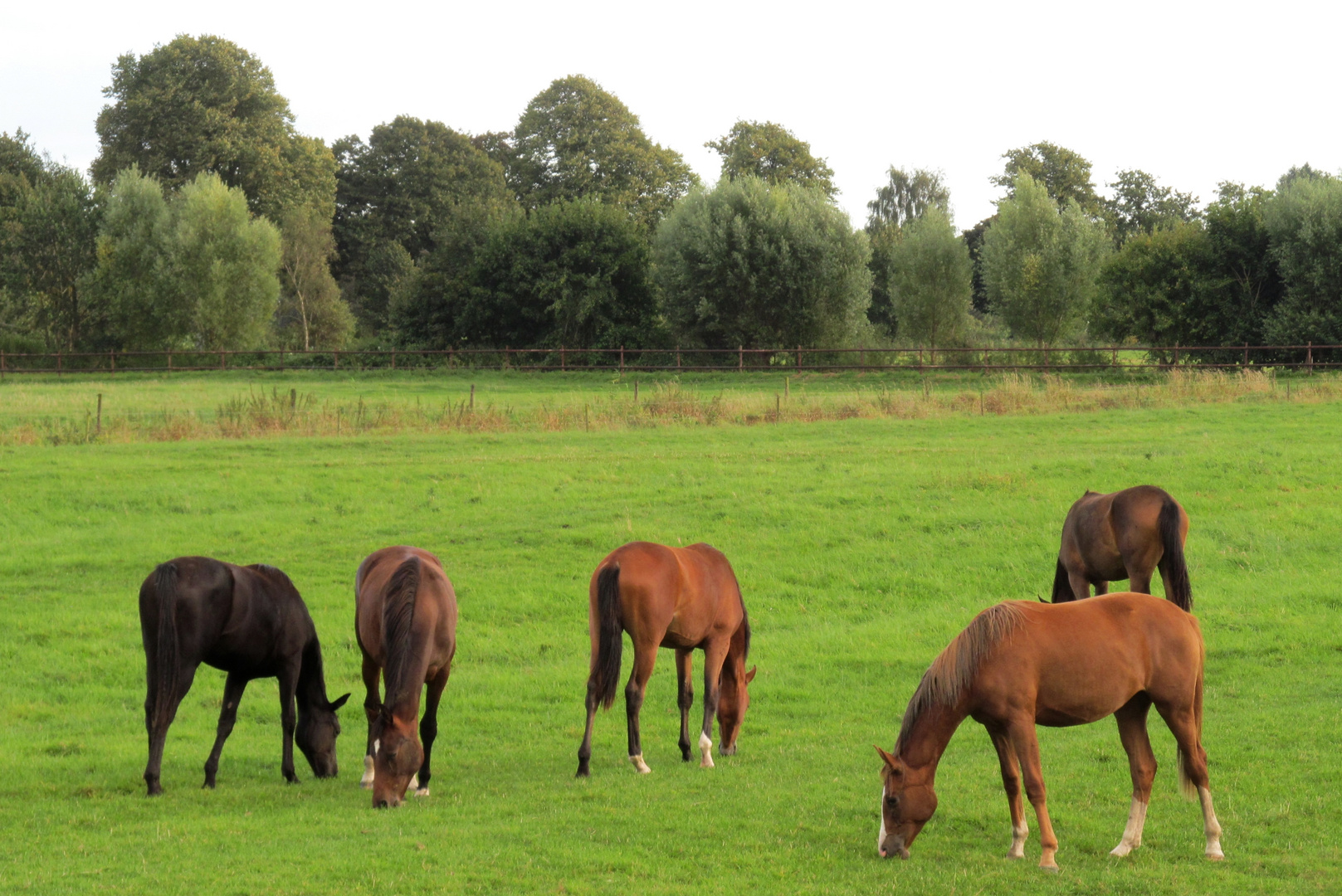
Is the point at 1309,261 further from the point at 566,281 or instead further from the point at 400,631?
the point at 400,631

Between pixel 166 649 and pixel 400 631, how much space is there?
5.38 feet

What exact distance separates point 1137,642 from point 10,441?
24025 mm

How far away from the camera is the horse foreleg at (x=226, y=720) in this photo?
8.08 m

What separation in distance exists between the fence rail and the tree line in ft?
6.67

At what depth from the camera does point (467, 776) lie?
8.54 meters

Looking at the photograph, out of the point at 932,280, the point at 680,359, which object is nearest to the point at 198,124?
the point at 680,359

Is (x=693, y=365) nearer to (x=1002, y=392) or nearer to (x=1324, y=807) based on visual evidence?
(x=1002, y=392)

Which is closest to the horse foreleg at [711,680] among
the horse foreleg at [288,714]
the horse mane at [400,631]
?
the horse mane at [400,631]

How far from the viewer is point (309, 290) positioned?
58.7 m

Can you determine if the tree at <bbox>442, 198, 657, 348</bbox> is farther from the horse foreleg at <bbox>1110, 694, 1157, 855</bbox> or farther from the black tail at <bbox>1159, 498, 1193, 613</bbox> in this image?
the horse foreleg at <bbox>1110, 694, 1157, 855</bbox>

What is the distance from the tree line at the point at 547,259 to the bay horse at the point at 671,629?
39.3m

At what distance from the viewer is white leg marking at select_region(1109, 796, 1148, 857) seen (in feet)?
20.1

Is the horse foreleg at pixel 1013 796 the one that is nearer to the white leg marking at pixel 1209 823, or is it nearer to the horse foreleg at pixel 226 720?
the white leg marking at pixel 1209 823

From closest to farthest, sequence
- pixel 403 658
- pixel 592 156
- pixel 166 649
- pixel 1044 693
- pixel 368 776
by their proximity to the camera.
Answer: pixel 1044 693 → pixel 403 658 → pixel 166 649 → pixel 368 776 → pixel 592 156
